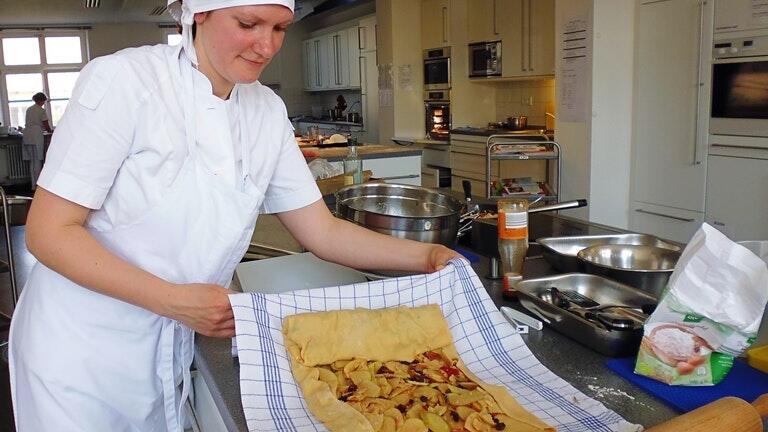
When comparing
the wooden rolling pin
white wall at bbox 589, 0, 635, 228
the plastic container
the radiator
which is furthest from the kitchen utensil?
the radiator

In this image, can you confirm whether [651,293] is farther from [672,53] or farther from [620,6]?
[620,6]

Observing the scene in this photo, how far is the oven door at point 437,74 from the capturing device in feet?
22.6

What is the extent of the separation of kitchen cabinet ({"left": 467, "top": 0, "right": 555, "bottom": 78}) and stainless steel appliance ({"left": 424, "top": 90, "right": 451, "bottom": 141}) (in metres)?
0.89

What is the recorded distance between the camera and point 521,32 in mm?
5762

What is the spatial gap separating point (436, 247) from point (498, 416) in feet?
1.65

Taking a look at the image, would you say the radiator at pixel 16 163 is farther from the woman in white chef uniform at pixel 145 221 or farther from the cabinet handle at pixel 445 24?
the woman in white chef uniform at pixel 145 221

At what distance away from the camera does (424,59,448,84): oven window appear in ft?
22.8

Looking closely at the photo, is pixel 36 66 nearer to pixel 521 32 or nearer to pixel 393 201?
pixel 521 32

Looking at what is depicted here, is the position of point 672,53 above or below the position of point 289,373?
above

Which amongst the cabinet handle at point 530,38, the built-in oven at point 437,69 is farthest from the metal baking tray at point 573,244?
the built-in oven at point 437,69

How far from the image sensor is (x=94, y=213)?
121 cm

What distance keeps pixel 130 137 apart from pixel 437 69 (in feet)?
20.2

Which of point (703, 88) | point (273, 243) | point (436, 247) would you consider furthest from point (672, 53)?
point (436, 247)

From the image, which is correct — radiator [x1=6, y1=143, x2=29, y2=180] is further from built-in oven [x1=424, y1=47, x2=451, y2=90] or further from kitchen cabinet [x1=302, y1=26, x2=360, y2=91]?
built-in oven [x1=424, y1=47, x2=451, y2=90]
